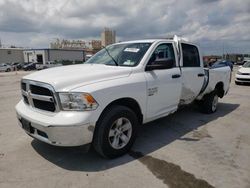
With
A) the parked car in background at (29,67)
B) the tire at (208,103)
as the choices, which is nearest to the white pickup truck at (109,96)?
the tire at (208,103)

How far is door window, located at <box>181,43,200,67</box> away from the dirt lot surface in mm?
1489

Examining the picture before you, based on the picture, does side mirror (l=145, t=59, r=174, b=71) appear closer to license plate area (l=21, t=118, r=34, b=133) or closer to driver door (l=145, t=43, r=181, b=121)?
driver door (l=145, t=43, r=181, b=121)

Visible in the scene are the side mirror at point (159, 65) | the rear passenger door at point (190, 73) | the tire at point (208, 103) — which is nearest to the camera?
the side mirror at point (159, 65)

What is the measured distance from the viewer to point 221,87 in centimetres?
709

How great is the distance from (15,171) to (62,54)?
61.8 m

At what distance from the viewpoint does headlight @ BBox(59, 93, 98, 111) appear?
3.22 m

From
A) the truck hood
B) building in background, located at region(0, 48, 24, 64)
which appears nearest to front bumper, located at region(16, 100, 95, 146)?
the truck hood

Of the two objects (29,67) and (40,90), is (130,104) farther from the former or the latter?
(29,67)

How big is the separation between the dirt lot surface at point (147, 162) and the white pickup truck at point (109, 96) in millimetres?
375

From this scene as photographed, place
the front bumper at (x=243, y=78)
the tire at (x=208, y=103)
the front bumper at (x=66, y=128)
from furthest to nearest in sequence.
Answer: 1. the front bumper at (x=243, y=78)
2. the tire at (x=208, y=103)
3. the front bumper at (x=66, y=128)

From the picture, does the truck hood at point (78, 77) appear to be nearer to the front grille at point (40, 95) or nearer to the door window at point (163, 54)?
the front grille at point (40, 95)

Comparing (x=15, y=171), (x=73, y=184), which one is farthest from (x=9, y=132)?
(x=73, y=184)

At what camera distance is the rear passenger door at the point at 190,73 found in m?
5.15

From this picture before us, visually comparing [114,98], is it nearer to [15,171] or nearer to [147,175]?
[147,175]
